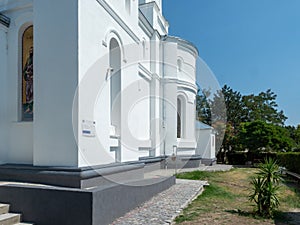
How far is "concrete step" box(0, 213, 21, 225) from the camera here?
5.26m

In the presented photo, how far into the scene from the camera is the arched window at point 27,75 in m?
7.71

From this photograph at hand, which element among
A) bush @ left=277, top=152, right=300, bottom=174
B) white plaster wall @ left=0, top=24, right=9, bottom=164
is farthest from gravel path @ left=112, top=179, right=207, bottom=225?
bush @ left=277, top=152, right=300, bottom=174

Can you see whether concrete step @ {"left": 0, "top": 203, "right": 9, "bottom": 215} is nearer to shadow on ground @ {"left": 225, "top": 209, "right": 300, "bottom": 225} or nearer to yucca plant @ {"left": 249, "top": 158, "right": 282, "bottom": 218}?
shadow on ground @ {"left": 225, "top": 209, "right": 300, "bottom": 225}

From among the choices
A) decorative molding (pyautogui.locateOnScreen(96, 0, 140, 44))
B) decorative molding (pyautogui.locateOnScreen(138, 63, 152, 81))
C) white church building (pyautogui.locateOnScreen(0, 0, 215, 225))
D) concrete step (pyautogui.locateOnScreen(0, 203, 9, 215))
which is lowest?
concrete step (pyautogui.locateOnScreen(0, 203, 9, 215))

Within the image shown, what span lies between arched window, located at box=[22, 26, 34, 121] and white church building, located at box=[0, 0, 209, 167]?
0.09ft

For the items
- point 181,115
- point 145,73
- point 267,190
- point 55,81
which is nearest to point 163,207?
point 267,190

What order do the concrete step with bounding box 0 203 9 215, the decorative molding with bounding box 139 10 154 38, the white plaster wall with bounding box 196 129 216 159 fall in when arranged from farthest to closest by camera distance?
the white plaster wall with bounding box 196 129 216 159
the decorative molding with bounding box 139 10 154 38
the concrete step with bounding box 0 203 9 215

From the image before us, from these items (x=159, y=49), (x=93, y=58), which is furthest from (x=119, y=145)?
(x=159, y=49)

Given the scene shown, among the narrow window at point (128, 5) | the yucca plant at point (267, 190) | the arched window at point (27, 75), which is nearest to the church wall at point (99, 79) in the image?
the narrow window at point (128, 5)

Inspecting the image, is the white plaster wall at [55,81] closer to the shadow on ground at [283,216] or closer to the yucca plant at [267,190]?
the shadow on ground at [283,216]

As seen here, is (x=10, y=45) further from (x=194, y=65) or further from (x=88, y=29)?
(x=194, y=65)

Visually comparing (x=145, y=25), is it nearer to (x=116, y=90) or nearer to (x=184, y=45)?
(x=184, y=45)

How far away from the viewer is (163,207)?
716cm

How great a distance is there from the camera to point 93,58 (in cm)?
711
